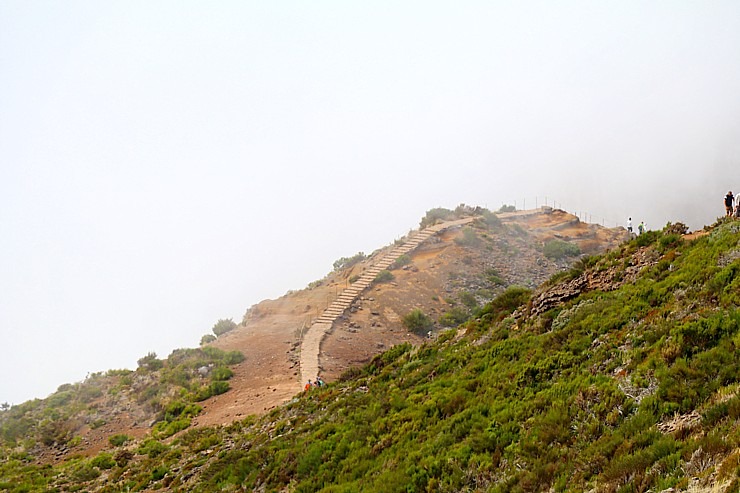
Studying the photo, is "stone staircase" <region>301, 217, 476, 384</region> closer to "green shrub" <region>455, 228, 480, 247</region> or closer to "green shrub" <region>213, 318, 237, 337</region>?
"green shrub" <region>455, 228, 480, 247</region>

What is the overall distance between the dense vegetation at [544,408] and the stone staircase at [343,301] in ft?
22.2

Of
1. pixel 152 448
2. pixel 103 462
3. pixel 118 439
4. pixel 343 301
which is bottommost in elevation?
pixel 152 448

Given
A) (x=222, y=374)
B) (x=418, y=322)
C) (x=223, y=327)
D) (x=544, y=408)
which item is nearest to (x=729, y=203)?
(x=544, y=408)

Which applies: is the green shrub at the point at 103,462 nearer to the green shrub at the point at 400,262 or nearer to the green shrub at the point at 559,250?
the green shrub at the point at 400,262

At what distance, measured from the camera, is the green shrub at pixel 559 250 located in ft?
129

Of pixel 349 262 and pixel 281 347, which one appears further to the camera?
pixel 349 262

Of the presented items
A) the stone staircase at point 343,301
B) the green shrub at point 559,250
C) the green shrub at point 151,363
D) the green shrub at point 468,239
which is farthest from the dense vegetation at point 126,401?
the green shrub at point 559,250

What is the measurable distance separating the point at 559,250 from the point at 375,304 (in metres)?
16.4

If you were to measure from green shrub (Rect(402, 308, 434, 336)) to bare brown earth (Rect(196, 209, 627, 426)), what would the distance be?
1.28 feet

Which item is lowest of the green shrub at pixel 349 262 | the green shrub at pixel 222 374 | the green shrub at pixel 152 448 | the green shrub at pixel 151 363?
the green shrub at pixel 152 448

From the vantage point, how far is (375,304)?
32.2m

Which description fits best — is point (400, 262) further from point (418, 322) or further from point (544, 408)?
point (544, 408)

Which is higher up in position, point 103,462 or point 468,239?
point 468,239

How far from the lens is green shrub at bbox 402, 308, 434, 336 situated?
2934cm
